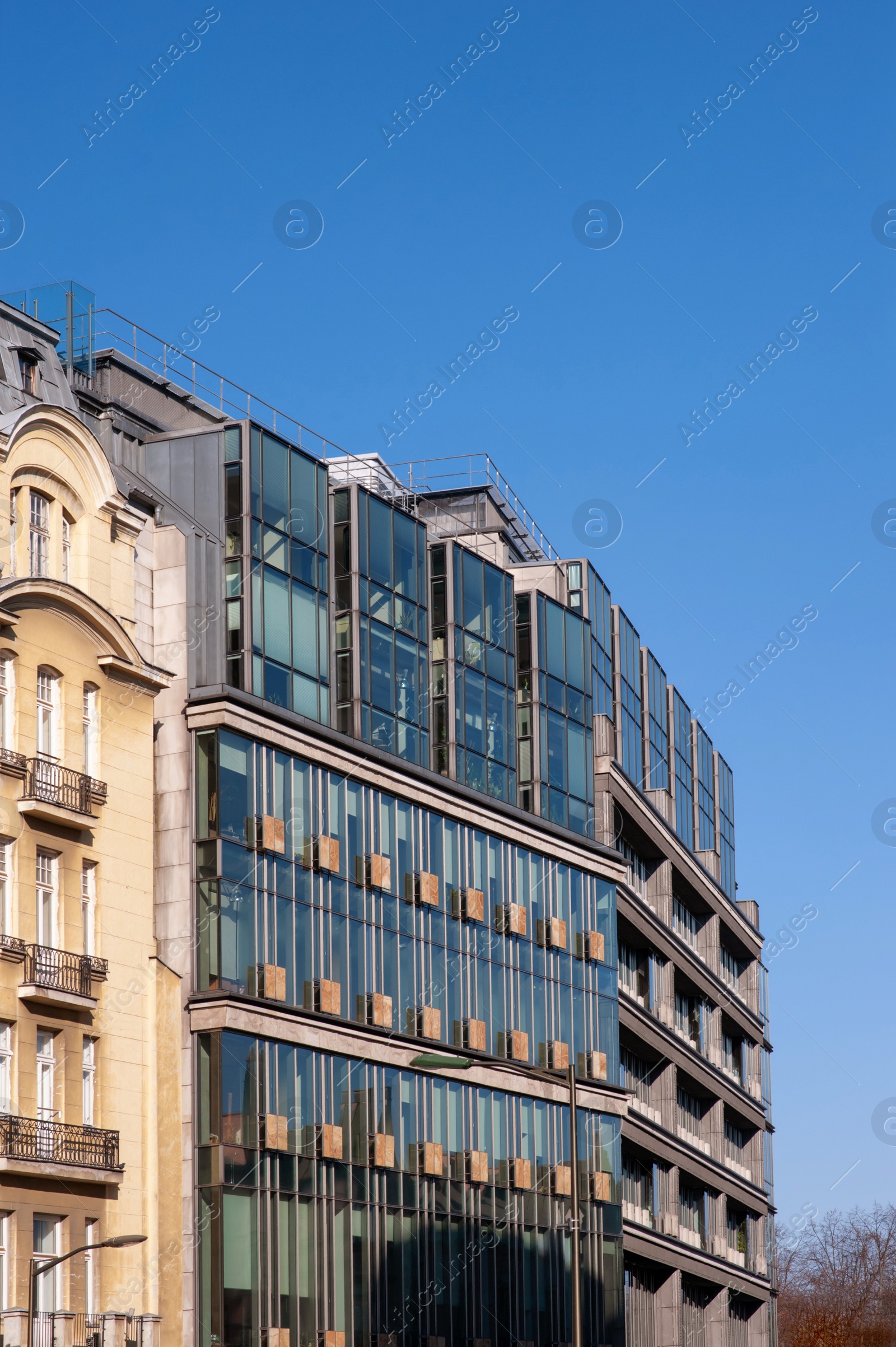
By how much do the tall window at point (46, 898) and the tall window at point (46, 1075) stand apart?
216cm

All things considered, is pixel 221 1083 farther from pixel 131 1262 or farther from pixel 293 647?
pixel 293 647

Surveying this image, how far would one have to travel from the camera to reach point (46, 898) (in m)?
47.9

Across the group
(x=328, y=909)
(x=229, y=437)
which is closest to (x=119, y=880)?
(x=328, y=909)

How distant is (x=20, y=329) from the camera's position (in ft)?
173

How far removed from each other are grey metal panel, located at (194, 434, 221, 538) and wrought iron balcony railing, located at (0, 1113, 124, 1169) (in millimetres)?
16514

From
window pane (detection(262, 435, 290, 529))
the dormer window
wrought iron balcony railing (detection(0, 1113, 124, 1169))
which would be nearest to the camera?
wrought iron balcony railing (detection(0, 1113, 124, 1169))

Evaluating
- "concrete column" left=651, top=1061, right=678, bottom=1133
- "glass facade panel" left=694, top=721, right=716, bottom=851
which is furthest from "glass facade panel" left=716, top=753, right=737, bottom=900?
"concrete column" left=651, top=1061, right=678, bottom=1133

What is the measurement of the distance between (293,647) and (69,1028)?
13580 millimetres

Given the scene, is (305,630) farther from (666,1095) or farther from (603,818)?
(666,1095)

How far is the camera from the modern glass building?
52188 mm

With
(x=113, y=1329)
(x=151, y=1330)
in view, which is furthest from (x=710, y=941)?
(x=113, y=1329)

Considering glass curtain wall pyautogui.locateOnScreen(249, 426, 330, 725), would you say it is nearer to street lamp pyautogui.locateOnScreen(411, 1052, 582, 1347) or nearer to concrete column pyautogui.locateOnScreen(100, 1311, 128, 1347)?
concrete column pyautogui.locateOnScreen(100, 1311, 128, 1347)

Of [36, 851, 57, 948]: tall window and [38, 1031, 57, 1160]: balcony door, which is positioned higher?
[36, 851, 57, 948]: tall window

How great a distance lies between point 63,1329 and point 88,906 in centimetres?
985
